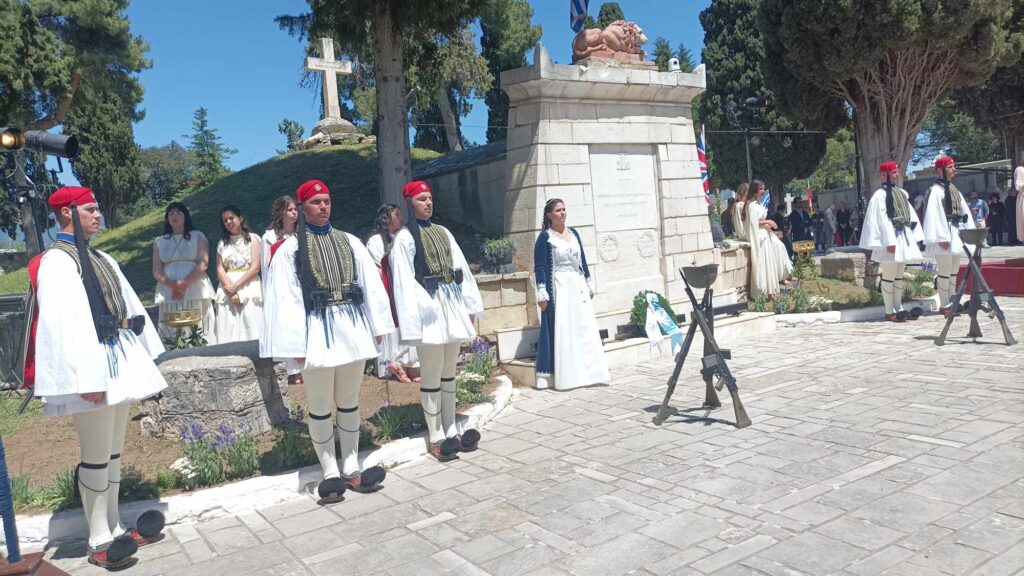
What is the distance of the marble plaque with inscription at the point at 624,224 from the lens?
9.53 metres

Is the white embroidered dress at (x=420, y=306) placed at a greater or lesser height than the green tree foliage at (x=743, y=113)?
lesser

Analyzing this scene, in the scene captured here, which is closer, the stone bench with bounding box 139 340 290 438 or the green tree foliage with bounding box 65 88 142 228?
the stone bench with bounding box 139 340 290 438

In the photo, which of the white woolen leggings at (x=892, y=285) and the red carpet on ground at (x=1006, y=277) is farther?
the red carpet on ground at (x=1006, y=277)

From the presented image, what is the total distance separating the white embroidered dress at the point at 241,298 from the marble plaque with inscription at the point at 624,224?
422 centimetres

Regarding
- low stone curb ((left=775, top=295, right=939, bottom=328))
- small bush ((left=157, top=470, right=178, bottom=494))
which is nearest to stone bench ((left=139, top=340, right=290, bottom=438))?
small bush ((left=157, top=470, right=178, bottom=494))

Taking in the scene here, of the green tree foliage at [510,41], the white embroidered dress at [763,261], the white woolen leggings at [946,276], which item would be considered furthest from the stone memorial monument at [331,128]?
the white woolen leggings at [946,276]

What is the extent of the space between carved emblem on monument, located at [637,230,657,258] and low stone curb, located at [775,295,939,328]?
234 centimetres

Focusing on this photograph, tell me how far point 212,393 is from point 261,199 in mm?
13007

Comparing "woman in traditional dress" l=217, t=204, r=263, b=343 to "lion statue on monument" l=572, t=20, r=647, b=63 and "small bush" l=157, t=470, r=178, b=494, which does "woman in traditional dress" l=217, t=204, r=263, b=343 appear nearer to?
"small bush" l=157, t=470, r=178, b=494

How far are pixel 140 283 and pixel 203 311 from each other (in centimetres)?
752

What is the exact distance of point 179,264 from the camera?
24.0 feet

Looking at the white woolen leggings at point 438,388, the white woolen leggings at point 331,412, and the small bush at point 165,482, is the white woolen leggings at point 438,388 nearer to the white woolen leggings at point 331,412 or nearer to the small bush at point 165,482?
the white woolen leggings at point 331,412

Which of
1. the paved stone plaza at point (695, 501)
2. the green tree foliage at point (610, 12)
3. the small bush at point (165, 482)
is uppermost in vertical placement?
the green tree foliage at point (610, 12)

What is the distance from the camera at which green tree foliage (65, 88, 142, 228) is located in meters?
33.4
